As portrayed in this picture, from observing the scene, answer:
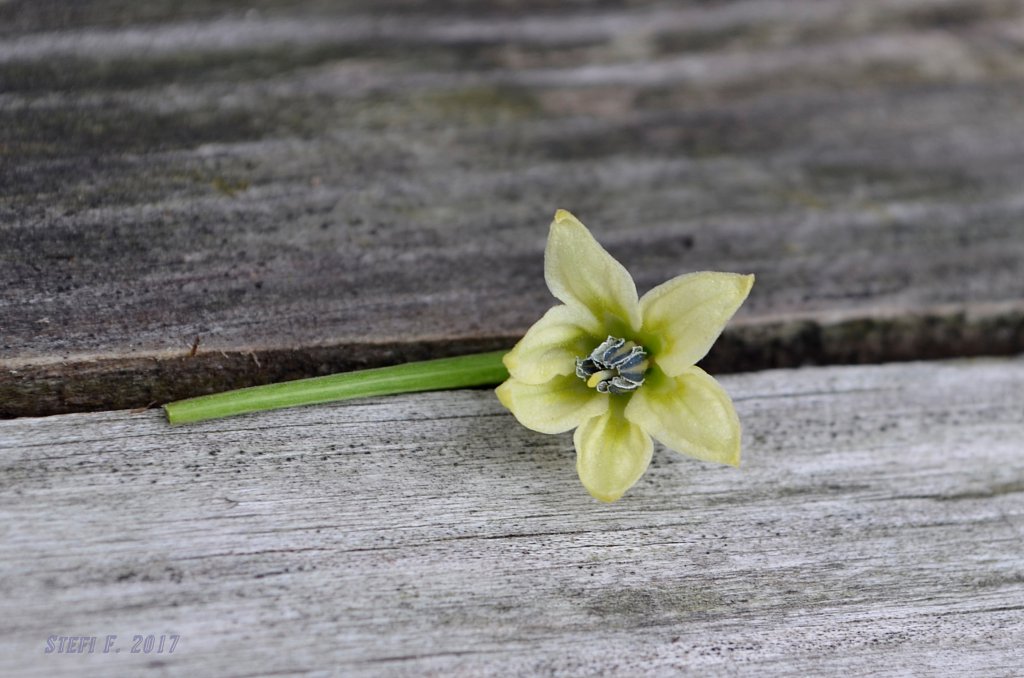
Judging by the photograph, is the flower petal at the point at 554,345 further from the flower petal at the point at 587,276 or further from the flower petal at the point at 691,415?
the flower petal at the point at 691,415

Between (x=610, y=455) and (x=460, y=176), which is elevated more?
(x=460, y=176)

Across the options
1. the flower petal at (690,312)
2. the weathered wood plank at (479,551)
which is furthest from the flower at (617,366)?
the weathered wood plank at (479,551)

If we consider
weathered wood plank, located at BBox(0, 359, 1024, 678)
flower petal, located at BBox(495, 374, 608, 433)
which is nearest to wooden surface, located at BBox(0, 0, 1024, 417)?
weathered wood plank, located at BBox(0, 359, 1024, 678)

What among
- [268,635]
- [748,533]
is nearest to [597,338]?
[748,533]

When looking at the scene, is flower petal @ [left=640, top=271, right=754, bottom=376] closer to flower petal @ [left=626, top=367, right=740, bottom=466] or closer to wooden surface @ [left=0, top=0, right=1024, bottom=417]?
flower petal @ [left=626, top=367, right=740, bottom=466]

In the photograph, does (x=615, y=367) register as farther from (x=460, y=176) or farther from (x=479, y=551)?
(x=460, y=176)

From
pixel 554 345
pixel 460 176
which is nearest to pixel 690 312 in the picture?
pixel 554 345
